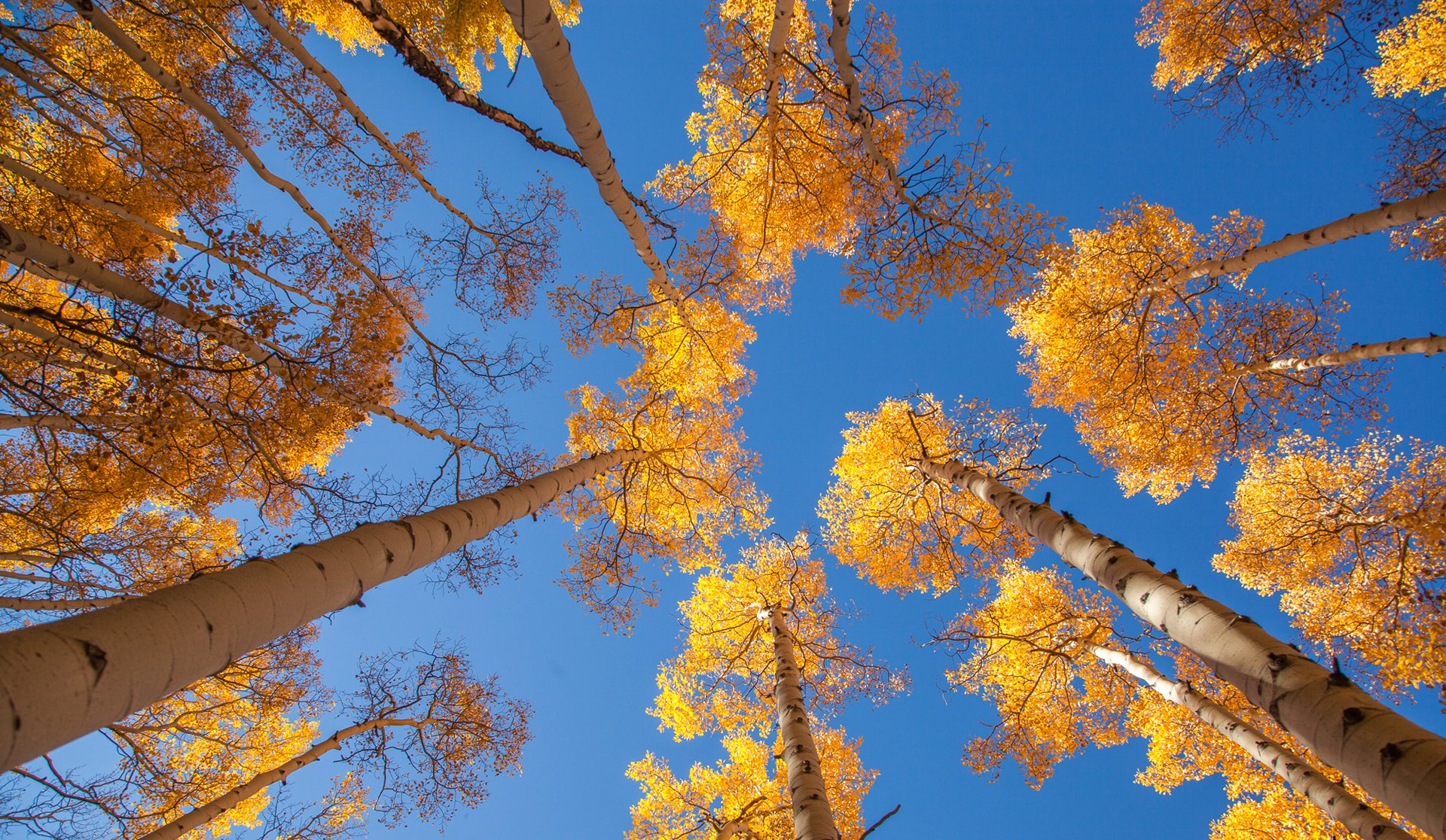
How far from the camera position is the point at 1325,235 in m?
6.18

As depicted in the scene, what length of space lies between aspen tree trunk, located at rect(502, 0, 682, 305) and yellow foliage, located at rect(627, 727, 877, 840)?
7.85 meters

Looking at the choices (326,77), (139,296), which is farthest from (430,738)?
(326,77)

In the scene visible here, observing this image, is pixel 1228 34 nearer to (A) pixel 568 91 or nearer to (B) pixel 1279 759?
(B) pixel 1279 759

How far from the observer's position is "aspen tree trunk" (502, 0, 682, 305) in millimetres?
3705

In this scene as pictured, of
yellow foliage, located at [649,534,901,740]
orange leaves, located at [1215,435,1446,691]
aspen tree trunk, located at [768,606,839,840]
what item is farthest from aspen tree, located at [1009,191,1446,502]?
aspen tree trunk, located at [768,606,839,840]

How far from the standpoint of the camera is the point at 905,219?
5.25m

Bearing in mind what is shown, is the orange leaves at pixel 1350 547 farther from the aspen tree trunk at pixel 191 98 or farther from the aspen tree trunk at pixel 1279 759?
the aspen tree trunk at pixel 191 98

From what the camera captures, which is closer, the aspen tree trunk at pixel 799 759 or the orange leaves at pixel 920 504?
the aspen tree trunk at pixel 799 759

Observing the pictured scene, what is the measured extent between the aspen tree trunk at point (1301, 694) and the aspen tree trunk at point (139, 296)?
670 centimetres

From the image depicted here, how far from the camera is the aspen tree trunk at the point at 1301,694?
2.11m

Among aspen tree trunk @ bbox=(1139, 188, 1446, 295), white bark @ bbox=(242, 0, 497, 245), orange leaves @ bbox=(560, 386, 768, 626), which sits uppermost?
white bark @ bbox=(242, 0, 497, 245)

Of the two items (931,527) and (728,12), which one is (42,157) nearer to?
(728,12)

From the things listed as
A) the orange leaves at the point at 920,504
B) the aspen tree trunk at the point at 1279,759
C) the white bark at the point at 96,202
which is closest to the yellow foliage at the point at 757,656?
the orange leaves at the point at 920,504

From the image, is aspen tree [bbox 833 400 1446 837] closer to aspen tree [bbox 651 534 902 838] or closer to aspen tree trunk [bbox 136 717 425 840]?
aspen tree [bbox 651 534 902 838]
